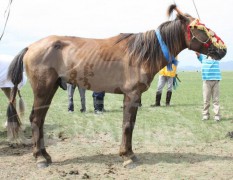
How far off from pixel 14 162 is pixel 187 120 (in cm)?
543

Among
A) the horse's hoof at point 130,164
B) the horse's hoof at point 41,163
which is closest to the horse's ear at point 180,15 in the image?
the horse's hoof at point 130,164

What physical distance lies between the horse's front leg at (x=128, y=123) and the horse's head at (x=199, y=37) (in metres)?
1.29

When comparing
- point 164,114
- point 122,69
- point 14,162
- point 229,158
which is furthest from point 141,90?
point 164,114

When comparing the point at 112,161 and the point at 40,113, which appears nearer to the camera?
the point at 40,113

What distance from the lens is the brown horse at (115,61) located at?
17.2 ft

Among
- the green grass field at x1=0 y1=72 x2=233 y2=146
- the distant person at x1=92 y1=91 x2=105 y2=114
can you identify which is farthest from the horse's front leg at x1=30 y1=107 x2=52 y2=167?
the distant person at x1=92 y1=91 x2=105 y2=114

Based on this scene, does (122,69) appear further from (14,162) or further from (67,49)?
(14,162)

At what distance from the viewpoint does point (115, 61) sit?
17.3ft

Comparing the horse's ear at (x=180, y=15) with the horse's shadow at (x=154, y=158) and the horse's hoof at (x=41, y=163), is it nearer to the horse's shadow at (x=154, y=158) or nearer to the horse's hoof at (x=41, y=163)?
the horse's shadow at (x=154, y=158)

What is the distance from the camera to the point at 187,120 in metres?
9.37

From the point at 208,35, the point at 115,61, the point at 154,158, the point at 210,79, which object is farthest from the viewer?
the point at 210,79

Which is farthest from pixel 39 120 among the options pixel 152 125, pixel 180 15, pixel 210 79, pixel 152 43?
pixel 210 79

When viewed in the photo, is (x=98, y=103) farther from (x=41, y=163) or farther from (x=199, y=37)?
(x=199, y=37)

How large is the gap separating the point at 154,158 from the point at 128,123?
92 cm
